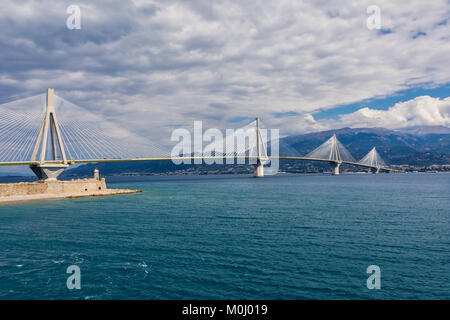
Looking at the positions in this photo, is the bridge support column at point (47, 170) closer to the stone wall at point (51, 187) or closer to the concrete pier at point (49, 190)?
the concrete pier at point (49, 190)

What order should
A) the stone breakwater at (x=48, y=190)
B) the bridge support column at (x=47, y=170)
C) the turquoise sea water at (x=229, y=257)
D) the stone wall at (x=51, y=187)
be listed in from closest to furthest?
the turquoise sea water at (x=229, y=257) < the stone breakwater at (x=48, y=190) < the stone wall at (x=51, y=187) < the bridge support column at (x=47, y=170)

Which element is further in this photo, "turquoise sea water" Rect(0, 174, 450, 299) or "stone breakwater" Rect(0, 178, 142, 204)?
"stone breakwater" Rect(0, 178, 142, 204)

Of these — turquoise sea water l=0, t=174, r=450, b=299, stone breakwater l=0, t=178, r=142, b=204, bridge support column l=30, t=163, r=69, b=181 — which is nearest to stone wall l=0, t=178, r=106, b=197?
stone breakwater l=0, t=178, r=142, b=204

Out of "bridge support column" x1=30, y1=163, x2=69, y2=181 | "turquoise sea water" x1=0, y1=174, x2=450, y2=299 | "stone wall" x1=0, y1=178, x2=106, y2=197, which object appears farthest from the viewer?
"bridge support column" x1=30, y1=163, x2=69, y2=181

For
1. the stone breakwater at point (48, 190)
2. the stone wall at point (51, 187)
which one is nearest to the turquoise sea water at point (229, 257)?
the stone breakwater at point (48, 190)

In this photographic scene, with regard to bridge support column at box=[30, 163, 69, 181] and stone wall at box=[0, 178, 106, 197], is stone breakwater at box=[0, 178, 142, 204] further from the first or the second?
bridge support column at box=[30, 163, 69, 181]

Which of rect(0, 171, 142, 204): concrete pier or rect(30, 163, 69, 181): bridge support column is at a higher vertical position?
rect(30, 163, 69, 181): bridge support column

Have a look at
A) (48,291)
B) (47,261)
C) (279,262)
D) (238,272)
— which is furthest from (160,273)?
(47,261)
